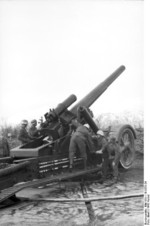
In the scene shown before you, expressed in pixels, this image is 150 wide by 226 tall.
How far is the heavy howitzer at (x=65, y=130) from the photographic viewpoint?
16.4 ft

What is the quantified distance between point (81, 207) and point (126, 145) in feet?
3.09

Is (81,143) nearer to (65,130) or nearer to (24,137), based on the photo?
(65,130)

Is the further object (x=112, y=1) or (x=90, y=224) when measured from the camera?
(x=112, y=1)

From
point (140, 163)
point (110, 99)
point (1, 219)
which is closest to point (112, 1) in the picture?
point (110, 99)

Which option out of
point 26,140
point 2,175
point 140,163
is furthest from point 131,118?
point 2,175

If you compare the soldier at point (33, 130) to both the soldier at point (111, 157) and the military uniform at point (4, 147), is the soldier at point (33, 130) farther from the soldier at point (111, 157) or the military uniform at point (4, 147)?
the soldier at point (111, 157)

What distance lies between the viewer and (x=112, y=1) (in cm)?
498

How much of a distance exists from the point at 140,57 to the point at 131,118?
71cm

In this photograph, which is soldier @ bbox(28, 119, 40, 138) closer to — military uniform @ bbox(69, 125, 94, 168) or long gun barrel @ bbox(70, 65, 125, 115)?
military uniform @ bbox(69, 125, 94, 168)

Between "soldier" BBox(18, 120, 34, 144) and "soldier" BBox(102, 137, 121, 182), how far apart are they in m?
0.92

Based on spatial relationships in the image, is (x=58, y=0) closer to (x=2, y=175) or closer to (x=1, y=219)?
(x=2, y=175)

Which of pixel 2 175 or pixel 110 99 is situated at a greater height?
pixel 110 99

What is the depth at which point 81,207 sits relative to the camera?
4.82m

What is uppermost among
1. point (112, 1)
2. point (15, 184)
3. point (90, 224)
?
point (112, 1)
